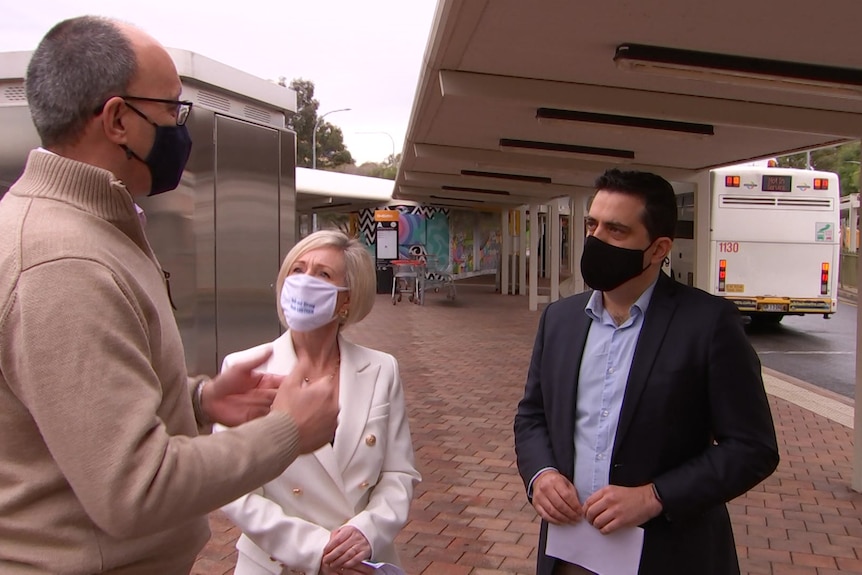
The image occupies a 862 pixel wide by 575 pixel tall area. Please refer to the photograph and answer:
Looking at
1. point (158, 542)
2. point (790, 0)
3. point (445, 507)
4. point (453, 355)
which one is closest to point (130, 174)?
point (158, 542)

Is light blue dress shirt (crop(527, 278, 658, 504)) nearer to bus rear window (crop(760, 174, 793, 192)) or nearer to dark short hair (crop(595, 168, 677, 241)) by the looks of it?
dark short hair (crop(595, 168, 677, 241))

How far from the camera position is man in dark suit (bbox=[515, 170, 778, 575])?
216 centimetres

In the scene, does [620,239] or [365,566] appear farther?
[620,239]

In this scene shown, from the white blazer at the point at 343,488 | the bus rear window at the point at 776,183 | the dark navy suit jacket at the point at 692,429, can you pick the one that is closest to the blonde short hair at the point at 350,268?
the white blazer at the point at 343,488

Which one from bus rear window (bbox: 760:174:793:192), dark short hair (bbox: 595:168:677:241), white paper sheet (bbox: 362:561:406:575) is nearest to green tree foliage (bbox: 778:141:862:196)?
bus rear window (bbox: 760:174:793:192)

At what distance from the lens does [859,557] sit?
429cm

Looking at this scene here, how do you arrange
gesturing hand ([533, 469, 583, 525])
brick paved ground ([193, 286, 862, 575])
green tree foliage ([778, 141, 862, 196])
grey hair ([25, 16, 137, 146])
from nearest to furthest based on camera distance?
grey hair ([25, 16, 137, 146]), gesturing hand ([533, 469, 583, 525]), brick paved ground ([193, 286, 862, 575]), green tree foliage ([778, 141, 862, 196])

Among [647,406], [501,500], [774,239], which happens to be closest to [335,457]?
[647,406]

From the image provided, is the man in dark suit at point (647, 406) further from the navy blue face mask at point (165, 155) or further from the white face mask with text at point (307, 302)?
the navy blue face mask at point (165, 155)

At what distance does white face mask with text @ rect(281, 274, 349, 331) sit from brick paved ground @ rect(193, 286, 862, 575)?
6.69 ft

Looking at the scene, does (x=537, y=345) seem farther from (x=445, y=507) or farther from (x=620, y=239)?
(x=445, y=507)

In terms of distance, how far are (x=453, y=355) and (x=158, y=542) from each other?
400 inches

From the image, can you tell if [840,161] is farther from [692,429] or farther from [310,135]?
[692,429]

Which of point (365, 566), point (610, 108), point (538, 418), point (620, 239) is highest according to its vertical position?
point (610, 108)
